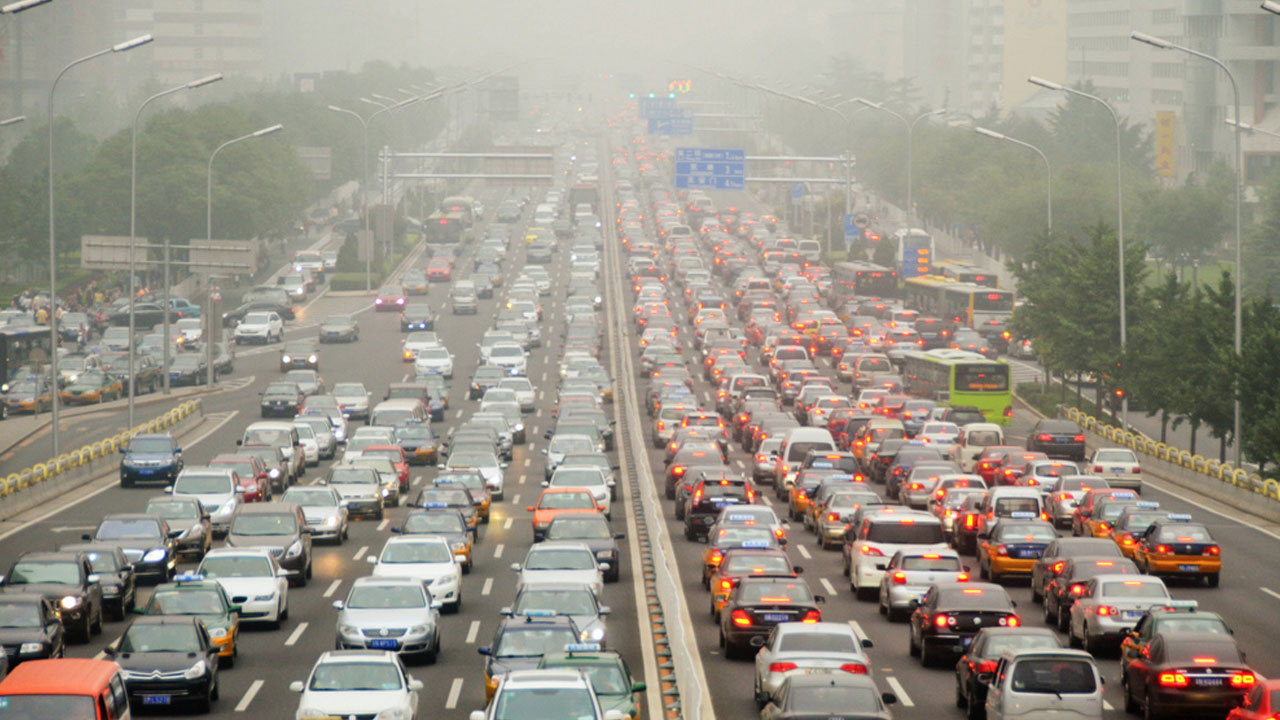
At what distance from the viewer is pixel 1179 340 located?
6319 centimetres

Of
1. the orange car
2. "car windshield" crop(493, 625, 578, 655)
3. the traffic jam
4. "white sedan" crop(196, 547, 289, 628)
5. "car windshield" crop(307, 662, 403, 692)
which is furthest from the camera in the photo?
the orange car

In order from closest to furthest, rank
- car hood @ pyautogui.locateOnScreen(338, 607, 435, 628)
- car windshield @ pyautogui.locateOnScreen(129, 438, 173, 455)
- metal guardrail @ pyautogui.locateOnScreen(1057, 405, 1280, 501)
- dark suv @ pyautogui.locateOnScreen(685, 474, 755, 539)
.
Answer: car hood @ pyautogui.locateOnScreen(338, 607, 435, 628), dark suv @ pyautogui.locateOnScreen(685, 474, 755, 539), metal guardrail @ pyautogui.locateOnScreen(1057, 405, 1280, 501), car windshield @ pyautogui.locateOnScreen(129, 438, 173, 455)

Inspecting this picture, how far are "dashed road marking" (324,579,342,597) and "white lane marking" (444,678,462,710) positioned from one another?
8.74m

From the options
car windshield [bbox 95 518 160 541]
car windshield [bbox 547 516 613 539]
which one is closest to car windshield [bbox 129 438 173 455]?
car windshield [bbox 95 518 160 541]

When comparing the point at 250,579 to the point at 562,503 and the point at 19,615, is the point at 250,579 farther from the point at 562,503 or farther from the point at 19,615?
the point at 562,503

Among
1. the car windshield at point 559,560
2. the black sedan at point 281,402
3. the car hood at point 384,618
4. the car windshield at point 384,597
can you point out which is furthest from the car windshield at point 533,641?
the black sedan at point 281,402

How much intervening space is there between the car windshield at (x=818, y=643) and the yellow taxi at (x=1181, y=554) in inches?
515

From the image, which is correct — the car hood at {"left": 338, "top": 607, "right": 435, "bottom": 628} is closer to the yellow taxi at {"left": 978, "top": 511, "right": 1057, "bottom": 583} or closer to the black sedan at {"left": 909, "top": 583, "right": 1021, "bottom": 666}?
the black sedan at {"left": 909, "top": 583, "right": 1021, "bottom": 666}

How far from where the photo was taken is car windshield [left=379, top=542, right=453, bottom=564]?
3484 centimetres

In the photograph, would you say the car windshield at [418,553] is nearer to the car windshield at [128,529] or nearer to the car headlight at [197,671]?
the car windshield at [128,529]

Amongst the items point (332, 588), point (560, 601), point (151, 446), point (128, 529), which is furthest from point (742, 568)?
point (151, 446)

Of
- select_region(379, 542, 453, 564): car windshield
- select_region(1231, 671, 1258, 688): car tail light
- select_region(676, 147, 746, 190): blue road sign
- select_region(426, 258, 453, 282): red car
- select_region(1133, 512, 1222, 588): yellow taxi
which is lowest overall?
select_region(1133, 512, 1222, 588): yellow taxi

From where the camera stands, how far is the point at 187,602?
1155 inches

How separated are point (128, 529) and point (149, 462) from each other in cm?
1626
